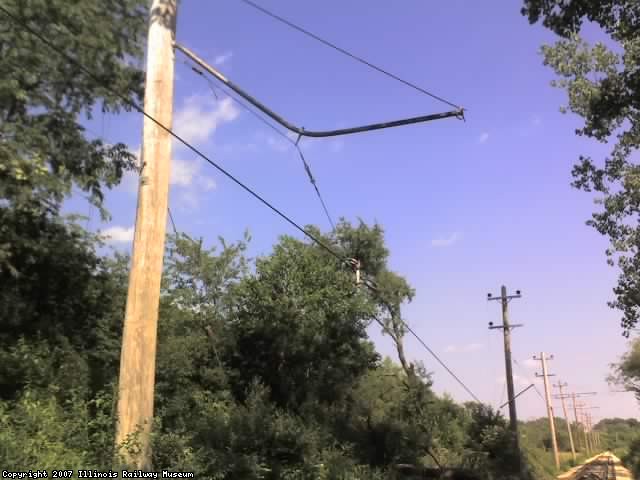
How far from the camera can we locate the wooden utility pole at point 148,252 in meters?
6.29

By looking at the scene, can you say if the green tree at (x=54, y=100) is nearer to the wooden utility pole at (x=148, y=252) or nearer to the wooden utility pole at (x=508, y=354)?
the wooden utility pole at (x=148, y=252)

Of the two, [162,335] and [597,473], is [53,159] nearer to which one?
[162,335]

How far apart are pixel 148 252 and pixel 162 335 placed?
486 inches

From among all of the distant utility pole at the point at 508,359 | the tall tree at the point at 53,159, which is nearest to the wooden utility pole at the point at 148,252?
the tall tree at the point at 53,159

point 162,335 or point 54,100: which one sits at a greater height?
point 54,100

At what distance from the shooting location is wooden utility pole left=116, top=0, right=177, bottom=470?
629cm

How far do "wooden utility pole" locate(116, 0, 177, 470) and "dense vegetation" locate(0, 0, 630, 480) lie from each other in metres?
0.63

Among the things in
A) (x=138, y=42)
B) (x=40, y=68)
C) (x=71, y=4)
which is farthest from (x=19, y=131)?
(x=138, y=42)

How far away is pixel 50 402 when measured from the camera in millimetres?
8531

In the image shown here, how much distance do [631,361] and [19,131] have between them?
71.3 m

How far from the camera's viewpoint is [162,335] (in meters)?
18.3

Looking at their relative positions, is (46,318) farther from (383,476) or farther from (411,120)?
(383,476)

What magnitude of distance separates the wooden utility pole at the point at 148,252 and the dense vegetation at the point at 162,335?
632 mm

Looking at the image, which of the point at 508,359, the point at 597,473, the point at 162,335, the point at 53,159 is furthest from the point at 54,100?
the point at 597,473
